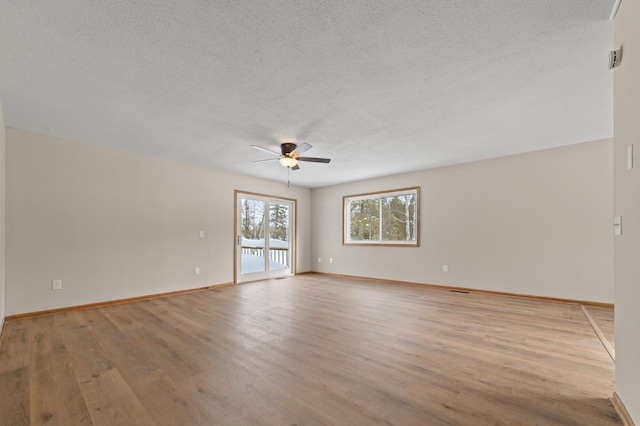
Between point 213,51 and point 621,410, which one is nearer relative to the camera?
point 621,410

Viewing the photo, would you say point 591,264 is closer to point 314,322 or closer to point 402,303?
point 402,303

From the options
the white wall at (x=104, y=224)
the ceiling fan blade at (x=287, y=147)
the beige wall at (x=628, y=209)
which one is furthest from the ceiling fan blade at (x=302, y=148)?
the beige wall at (x=628, y=209)

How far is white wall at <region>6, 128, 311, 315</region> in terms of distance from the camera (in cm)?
359

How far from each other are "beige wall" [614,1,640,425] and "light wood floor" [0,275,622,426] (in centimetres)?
33

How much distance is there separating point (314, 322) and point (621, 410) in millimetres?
2483

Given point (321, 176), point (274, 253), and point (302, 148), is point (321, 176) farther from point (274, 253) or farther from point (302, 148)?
point (302, 148)

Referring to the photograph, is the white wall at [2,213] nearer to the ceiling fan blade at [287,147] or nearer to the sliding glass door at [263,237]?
the ceiling fan blade at [287,147]

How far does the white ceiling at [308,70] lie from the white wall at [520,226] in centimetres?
69

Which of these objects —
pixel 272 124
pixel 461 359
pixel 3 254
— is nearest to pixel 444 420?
pixel 461 359

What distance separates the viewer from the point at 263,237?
6.62 metres

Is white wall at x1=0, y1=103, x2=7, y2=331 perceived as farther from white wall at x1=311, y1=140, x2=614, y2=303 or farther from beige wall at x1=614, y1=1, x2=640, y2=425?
→ white wall at x1=311, y1=140, x2=614, y2=303

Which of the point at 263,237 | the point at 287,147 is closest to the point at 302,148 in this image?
the point at 287,147

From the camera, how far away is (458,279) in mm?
5184

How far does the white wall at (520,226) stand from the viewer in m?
4.06
